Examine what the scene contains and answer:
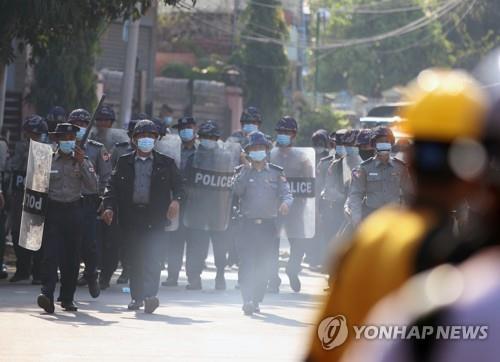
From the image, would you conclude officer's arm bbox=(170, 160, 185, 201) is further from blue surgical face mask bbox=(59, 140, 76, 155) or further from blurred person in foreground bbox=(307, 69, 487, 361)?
blurred person in foreground bbox=(307, 69, 487, 361)

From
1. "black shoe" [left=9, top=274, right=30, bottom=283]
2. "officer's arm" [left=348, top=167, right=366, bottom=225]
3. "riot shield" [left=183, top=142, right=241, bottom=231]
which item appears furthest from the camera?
"riot shield" [left=183, top=142, right=241, bottom=231]

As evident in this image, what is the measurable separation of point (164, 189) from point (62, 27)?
4.50m

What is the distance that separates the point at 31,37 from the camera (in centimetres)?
1742

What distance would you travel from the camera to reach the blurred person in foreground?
140 inches

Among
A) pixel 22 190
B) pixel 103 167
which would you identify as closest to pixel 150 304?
pixel 103 167

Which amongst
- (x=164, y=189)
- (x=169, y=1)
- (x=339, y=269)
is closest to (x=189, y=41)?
(x=169, y=1)

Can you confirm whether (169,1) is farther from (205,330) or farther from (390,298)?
(390,298)

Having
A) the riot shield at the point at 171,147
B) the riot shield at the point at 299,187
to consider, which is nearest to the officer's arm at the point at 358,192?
the riot shield at the point at 299,187

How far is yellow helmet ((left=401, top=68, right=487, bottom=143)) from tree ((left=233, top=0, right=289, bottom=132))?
41.2m

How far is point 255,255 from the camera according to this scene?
14258mm

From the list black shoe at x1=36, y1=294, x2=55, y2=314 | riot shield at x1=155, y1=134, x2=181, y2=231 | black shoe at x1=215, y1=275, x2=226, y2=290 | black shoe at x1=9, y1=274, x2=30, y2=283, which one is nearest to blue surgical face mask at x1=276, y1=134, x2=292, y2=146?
riot shield at x1=155, y1=134, x2=181, y2=231

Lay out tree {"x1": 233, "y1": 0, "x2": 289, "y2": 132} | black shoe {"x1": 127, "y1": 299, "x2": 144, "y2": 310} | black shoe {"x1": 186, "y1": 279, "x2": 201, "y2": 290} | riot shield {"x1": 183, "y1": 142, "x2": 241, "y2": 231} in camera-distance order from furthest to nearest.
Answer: tree {"x1": 233, "y1": 0, "x2": 289, "y2": 132} → riot shield {"x1": 183, "y1": 142, "x2": 241, "y2": 231} → black shoe {"x1": 186, "y1": 279, "x2": 201, "y2": 290} → black shoe {"x1": 127, "y1": 299, "x2": 144, "y2": 310}

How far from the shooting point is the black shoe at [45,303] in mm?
12938

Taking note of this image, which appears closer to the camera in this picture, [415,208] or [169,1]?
[415,208]
